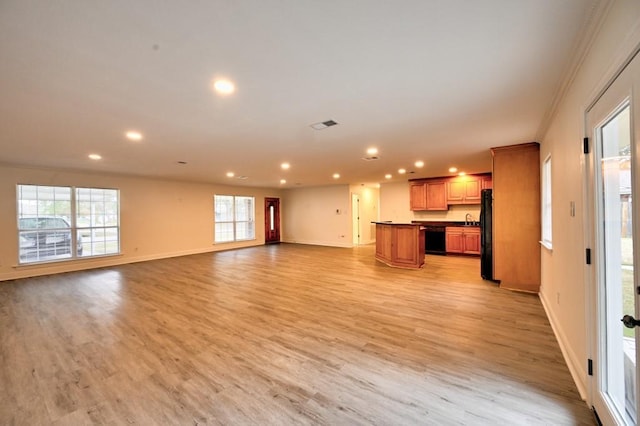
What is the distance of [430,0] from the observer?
1.35 meters

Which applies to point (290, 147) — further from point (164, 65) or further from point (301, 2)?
point (301, 2)

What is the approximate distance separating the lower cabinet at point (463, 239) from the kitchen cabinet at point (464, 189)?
858mm

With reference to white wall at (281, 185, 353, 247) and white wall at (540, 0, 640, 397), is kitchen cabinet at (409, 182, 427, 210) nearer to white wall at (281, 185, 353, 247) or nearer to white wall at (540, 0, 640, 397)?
white wall at (281, 185, 353, 247)

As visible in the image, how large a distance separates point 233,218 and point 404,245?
6667 millimetres

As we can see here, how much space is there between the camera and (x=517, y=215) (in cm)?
436

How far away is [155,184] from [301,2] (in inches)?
325

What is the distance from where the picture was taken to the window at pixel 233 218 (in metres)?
9.84

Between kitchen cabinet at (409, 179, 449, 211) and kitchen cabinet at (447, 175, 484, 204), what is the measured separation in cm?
17

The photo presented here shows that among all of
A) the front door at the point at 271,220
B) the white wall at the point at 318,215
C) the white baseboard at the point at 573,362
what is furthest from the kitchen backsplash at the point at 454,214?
the front door at the point at 271,220

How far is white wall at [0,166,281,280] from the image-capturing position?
18.9 feet

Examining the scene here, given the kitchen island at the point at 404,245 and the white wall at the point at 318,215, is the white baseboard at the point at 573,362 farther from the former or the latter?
the white wall at the point at 318,215

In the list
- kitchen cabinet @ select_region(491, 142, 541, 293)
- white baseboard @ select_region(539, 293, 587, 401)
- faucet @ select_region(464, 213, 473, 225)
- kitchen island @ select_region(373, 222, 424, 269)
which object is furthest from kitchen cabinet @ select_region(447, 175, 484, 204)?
white baseboard @ select_region(539, 293, 587, 401)

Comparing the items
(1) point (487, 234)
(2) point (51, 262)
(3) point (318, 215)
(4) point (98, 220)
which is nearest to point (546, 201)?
(1) point (487, 234)

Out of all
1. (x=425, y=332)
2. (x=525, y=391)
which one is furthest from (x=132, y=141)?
(x=525, y=391)
